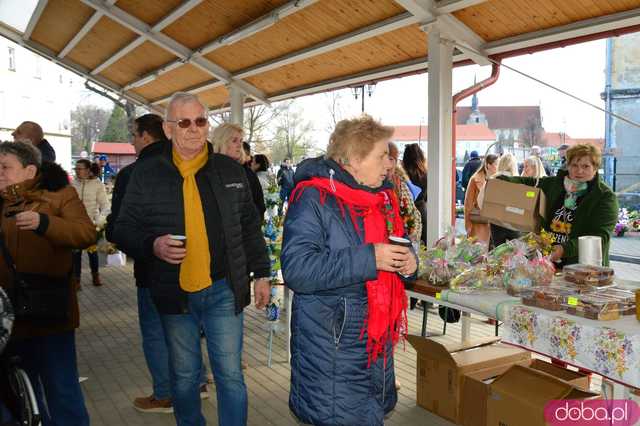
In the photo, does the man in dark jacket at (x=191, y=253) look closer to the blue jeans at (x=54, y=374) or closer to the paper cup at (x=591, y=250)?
the blue jeans at (x=54, y=374)

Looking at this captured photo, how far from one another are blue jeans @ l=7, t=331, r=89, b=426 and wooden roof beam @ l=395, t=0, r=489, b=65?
381 cm

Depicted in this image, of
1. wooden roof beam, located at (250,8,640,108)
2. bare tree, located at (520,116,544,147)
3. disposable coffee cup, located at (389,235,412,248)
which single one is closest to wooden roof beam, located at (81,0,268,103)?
wooden roof beam, located at (250,8,640,108)

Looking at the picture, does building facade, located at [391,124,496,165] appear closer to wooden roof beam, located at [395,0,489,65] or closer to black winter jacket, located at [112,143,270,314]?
wooden roof beam, located at [395,0,489,65]

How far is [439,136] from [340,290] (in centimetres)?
388

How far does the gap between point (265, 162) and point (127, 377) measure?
366cm

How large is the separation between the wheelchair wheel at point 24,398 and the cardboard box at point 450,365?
6.63 ft

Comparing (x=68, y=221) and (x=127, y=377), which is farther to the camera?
(x=127, y=377)

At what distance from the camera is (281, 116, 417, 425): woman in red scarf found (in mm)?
1885

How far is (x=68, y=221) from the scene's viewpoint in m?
2.56

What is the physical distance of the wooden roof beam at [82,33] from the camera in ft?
30.4

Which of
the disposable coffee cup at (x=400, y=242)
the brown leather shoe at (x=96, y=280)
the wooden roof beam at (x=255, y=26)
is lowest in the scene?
the brown leather shoe at (x=96, y=280)

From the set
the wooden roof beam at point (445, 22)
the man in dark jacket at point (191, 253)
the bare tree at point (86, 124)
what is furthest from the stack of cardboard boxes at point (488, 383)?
the bare tree at point (86, 124)

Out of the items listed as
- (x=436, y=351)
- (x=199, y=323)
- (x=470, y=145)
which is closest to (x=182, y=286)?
(x=199, y=323)

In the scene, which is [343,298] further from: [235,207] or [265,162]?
[265,162]
